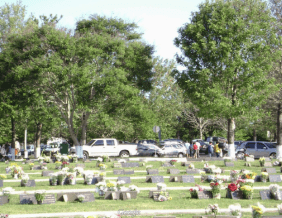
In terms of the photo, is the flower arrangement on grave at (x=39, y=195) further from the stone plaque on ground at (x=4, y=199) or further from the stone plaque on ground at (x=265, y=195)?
the stone plaque on ground at (x=265, y=195)

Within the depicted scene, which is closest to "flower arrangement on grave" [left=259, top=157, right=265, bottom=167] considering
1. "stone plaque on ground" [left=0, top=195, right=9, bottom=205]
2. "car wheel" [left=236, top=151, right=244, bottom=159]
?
"car wheel" [left=236, top=151, right=244, bottom=159]

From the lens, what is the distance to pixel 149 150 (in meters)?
38.9

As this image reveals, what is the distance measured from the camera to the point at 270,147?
35812mm

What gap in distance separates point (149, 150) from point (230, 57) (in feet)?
39.5

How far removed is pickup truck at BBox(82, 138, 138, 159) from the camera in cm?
3538

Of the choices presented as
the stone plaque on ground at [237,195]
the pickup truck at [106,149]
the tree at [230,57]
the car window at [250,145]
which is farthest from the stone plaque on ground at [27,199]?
the car window at [250,145]

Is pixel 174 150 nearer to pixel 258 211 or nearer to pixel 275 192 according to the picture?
pixel 275 192

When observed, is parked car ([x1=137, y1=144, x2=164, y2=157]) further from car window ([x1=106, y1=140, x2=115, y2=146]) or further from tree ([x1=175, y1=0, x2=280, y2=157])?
tree ([x1=175, y1=0, x2=280, y2=157])

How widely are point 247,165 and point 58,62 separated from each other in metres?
14.6

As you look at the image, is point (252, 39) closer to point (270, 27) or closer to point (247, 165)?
point (270, 27)

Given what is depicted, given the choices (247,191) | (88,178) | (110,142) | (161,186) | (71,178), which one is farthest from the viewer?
(110,142)

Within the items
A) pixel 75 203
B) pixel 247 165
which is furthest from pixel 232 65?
pixel 75 203

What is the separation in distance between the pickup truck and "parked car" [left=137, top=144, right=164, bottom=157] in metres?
2.47

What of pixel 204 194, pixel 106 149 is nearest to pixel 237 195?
pixel 204 194
